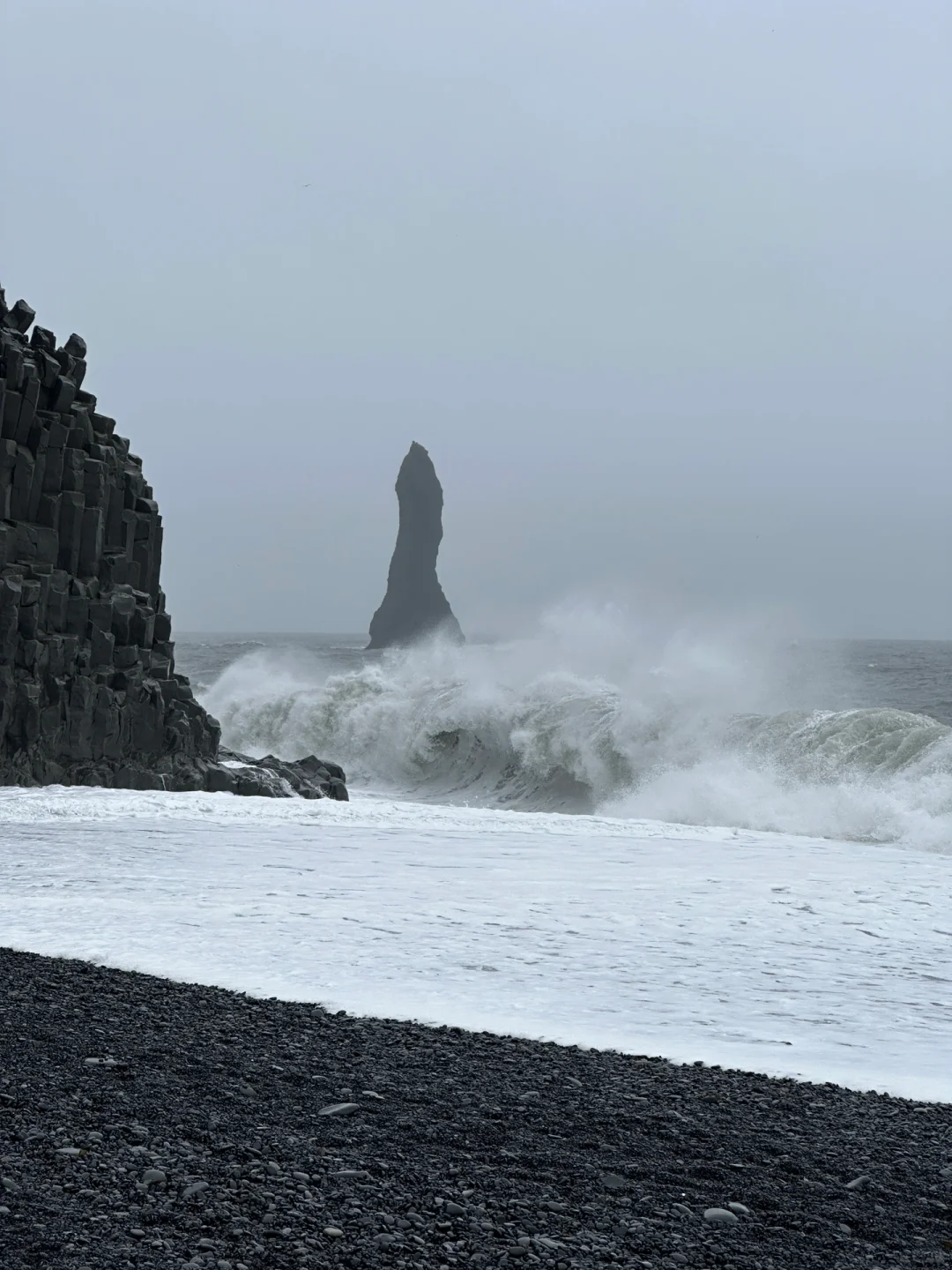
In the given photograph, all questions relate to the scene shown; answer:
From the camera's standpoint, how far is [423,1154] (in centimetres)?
325

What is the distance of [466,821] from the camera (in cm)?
1198

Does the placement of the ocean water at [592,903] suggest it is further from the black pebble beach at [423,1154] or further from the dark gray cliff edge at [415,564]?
the dark gray cliff edge at [415,564]

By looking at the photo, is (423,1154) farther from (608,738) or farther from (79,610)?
(608,738)

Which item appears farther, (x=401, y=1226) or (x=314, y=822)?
(x=314, y=822)

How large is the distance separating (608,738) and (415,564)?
276 feet

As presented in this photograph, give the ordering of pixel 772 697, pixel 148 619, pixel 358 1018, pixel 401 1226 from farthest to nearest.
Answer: pixel 772 697
pixel 148 619
pixel 358 1018
pixel 401 1226

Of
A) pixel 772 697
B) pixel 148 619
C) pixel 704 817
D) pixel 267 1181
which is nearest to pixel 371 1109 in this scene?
pixel 267 1181

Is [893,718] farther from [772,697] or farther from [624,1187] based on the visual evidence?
[624,1187]

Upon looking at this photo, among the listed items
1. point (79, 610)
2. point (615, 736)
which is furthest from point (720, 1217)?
point (615, 736)

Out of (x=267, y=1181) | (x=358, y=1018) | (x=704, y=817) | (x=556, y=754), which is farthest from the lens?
(x=556, y=754)

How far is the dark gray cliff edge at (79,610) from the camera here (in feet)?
47.9

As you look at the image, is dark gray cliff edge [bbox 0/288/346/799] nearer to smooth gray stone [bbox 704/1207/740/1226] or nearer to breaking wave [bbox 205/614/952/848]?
breaking wave [bbox 205/614/952/848]

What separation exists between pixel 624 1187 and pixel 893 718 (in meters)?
17.3

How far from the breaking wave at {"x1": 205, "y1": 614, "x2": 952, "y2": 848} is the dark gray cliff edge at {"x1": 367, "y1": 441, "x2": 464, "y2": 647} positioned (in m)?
70.7
